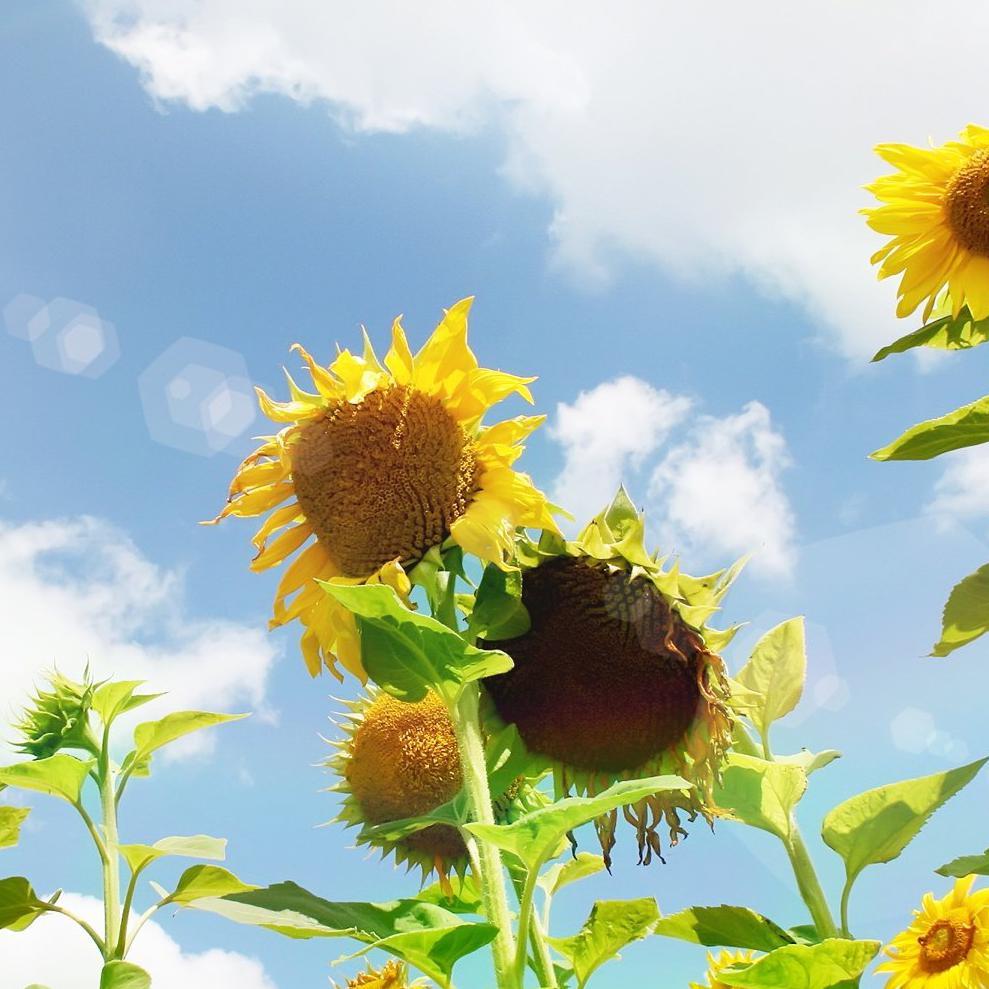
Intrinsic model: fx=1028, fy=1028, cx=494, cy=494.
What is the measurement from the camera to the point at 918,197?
14.8 feet

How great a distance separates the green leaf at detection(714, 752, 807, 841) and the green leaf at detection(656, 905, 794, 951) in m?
0.21

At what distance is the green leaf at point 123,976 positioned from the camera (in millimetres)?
2076

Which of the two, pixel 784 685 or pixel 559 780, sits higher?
pixel 784 685

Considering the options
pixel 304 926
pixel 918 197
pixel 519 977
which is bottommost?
pixel 519 977

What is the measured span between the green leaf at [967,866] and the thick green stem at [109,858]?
76.0 inches

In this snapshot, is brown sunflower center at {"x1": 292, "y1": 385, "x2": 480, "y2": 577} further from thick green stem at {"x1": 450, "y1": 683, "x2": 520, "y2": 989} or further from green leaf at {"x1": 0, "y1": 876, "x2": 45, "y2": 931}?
green leaf at {"x1": 0, "y1": 876, "x2": 45, "y2": 931}

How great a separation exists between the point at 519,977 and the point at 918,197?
3.94 metres

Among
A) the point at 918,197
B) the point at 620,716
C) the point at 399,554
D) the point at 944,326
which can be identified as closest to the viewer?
the point at 399,554

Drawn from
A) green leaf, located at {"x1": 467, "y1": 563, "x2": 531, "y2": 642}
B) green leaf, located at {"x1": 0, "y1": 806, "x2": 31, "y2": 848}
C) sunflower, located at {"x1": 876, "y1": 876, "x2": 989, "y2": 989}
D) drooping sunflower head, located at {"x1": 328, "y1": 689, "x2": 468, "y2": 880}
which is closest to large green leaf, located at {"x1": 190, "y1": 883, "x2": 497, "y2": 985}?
green leaf, located at {"x1": 467, "y1": 563, "x2": 531, "y2": 642}

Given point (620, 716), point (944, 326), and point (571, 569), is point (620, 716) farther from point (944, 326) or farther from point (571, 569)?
point (944, 326)

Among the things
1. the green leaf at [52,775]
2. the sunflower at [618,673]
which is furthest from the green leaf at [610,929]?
the green leaf at [52,775]

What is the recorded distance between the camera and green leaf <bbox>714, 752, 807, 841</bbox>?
7.78 feet

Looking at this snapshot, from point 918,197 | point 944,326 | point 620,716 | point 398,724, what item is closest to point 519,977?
point 620,716

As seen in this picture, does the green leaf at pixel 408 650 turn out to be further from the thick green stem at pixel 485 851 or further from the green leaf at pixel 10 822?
the green leaf at pixel 10 822
